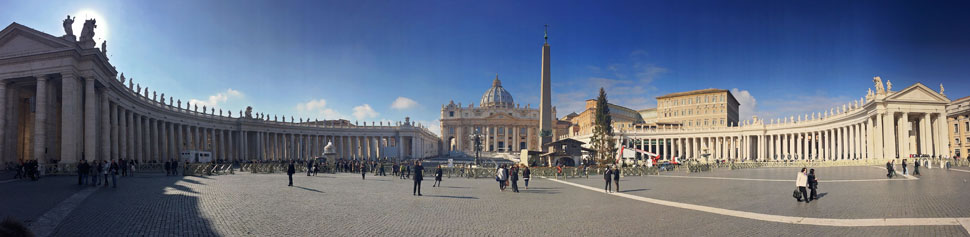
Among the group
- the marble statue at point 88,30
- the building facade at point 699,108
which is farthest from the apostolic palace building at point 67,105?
the building facade at point 699,108

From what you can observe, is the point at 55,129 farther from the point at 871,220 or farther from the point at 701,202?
the point at 871,220

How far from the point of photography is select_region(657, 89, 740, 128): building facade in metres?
102

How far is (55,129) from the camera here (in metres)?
31.6

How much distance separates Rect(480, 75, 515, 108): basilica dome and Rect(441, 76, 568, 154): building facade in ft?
51.2

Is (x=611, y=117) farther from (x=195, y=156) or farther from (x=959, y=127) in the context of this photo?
(x=195, y=156)

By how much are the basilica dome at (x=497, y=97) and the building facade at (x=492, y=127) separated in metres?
15.6

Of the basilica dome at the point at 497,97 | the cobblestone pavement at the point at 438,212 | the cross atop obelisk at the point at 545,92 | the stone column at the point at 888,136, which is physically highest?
the basilica dome at the point at 497,97

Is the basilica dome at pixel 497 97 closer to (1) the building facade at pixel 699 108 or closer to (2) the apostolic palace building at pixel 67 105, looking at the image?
(1) the building facade at pixel 699 108

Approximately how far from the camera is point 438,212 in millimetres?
13859

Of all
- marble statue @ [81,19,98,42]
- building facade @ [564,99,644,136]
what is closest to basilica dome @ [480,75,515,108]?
building facade @ [564,99,644,136]

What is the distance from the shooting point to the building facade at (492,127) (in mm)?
133875

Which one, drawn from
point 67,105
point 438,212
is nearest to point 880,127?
point 438,212

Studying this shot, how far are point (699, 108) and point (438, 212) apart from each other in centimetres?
10343

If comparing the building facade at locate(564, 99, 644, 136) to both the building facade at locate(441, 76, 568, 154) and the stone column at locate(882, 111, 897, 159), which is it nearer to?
the building facade at locate(441, 76, 568, 154)
